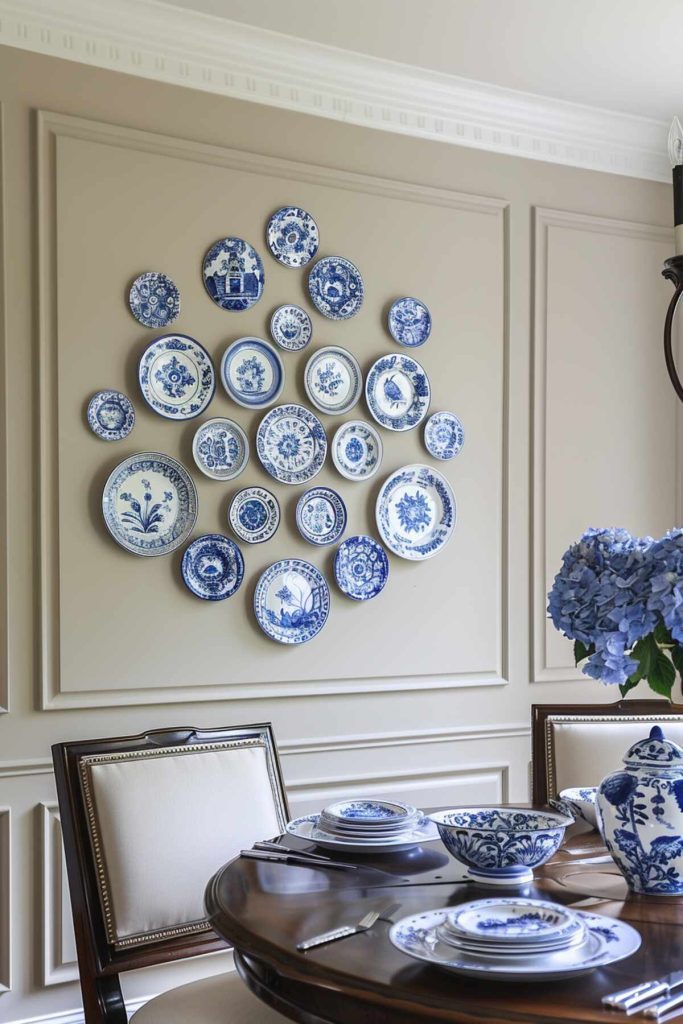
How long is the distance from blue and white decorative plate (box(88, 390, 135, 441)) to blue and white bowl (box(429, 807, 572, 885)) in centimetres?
157

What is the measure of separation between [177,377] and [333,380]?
1.61 feet

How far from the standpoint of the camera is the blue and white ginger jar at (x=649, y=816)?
149 cm

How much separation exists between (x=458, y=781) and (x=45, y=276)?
194cm

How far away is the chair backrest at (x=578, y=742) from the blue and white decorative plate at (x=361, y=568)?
32.7 inches

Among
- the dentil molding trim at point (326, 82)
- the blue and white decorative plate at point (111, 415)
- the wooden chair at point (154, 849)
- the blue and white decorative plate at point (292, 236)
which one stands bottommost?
the wooden chair at point (154, 849)

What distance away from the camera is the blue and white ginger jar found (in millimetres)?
1485

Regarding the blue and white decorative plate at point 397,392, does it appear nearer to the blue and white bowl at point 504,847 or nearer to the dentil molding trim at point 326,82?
the dentil molding trim at point 326,82

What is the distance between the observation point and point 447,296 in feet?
10.9

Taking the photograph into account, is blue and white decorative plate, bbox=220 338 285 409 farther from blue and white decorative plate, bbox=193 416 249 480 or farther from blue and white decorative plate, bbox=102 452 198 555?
blue and white decorative plate, bbox=102 452 198 555

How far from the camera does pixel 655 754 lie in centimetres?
151

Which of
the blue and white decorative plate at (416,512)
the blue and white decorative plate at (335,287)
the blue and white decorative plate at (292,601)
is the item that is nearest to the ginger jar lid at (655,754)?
the blue and white decorative plate at (292,601)

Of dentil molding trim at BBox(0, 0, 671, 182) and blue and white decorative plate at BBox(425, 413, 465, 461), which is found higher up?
dentil molding trim at BBox(0, 0, 671, 182)

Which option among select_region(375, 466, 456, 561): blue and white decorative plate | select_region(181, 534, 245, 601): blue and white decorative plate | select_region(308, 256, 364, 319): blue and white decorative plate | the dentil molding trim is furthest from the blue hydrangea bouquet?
the dentil molding trim

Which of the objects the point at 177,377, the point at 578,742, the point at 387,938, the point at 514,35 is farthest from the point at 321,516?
the point at 387,938
